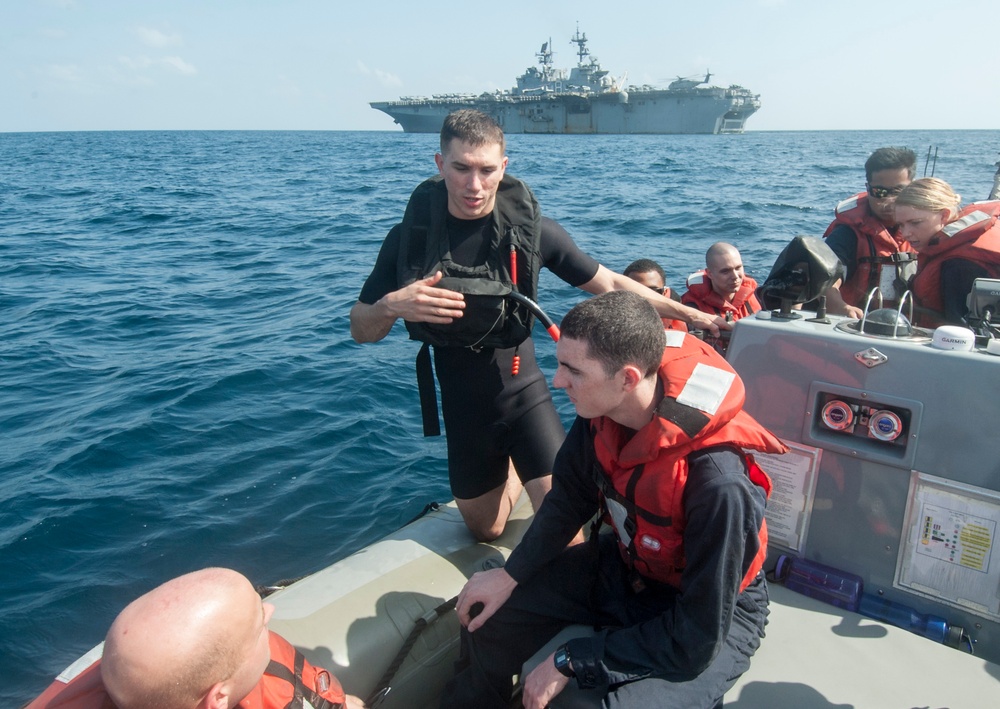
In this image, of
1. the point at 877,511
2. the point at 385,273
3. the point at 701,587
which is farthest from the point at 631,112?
the point at 701,587

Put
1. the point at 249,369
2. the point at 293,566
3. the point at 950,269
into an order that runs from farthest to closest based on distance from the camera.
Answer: the point at 249,369 → the point at 293,566 → the point at 950,269

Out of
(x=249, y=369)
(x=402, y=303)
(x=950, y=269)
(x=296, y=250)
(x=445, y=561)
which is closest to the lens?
(x=402, y=303)

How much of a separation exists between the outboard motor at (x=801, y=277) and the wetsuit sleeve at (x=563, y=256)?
0.94 m

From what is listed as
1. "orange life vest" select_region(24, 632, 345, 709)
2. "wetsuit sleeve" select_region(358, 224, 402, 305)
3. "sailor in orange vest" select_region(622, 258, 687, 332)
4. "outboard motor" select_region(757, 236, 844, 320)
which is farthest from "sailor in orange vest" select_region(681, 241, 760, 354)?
"orange life vest" select_region(24, 632, 345, 709)

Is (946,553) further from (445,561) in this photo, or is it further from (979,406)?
(445,561)

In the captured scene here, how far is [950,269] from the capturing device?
11.8ft

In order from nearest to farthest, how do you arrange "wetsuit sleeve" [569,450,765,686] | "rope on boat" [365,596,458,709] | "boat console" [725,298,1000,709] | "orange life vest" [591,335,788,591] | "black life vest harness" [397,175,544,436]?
"wetsuit sleeve" [569,450,765,686] → "orange life vest" [591,335,788,591] → "boat console" [725,298,1000,709] → "rope on boat" [365,596,458,709] → "black life vest harness" [397,175,544,436]

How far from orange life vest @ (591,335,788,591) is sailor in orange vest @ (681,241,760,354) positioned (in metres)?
2.34

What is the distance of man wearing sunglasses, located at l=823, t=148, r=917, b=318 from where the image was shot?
4438 millimetres

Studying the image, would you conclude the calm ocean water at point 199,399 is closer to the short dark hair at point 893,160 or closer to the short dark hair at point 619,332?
A: the short dark hair at point 619,332

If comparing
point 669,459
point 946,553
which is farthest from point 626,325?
point 946,553

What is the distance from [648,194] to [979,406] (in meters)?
20.9

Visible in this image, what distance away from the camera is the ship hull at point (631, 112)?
78812mm

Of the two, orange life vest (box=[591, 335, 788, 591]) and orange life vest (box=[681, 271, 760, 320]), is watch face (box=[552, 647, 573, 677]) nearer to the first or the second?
orange life vest (box=[591, 335, 788, 591])
